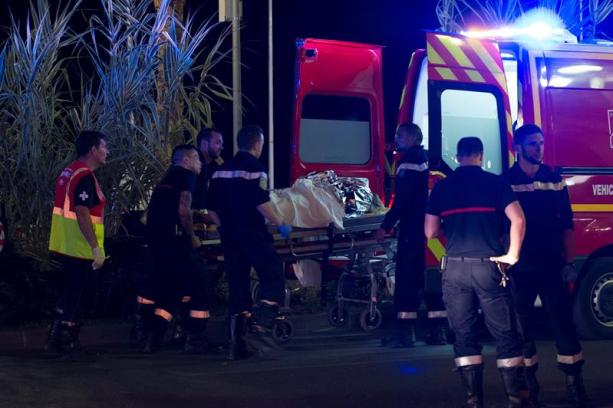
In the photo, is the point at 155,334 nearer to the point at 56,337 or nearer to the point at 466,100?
the point at 56,337

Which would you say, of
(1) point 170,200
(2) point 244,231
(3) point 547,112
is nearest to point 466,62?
(3) point 547,112

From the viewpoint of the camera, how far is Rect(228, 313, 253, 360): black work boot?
27.6 feet

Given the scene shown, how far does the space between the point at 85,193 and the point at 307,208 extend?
7.33ft

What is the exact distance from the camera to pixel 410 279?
9055mm

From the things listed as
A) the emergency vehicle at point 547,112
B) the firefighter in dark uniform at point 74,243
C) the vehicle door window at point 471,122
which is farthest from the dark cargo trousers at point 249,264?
the vehicle door window at point 471,122

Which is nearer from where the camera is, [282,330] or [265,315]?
[265,315]

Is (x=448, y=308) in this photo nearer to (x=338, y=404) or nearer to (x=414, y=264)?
(x=338, y=404)

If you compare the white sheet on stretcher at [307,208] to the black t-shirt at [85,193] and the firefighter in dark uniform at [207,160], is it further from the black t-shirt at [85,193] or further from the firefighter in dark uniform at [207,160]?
the black t-shirt at [85,193]

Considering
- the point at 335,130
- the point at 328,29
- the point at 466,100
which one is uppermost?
the point at 328,29

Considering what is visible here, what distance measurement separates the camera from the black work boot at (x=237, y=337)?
8.42 metres

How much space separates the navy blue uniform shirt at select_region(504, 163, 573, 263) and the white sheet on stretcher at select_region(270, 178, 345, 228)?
9.62 ft

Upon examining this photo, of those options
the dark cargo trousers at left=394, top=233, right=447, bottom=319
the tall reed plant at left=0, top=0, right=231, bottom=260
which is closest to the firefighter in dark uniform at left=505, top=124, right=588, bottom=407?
the dark cargo trousers at left=394, top=233, right=447, bottom=319

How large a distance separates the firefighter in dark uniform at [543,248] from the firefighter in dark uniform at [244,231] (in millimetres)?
2311

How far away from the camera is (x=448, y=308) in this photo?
6.33 m
